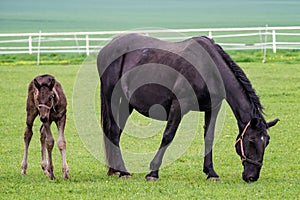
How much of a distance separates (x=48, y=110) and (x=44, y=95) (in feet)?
0.67

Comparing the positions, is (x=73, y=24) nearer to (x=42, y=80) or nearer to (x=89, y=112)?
(x=89, y=112)

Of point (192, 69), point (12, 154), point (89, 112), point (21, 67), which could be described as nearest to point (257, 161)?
point (192, 69)

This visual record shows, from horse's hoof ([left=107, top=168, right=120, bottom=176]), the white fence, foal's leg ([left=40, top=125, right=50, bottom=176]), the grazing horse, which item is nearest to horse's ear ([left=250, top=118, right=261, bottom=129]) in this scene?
horse's hoof ([left=107, top=168, right=120, bottom=176])

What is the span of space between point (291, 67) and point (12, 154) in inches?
614

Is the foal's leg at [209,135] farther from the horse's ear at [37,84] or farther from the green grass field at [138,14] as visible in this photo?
the green grass field at [138,14]

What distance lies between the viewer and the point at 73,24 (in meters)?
68.4

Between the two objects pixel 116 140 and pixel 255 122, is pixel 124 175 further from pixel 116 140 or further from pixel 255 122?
pixel 255 122

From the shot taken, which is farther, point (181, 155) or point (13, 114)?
point (13, 114)

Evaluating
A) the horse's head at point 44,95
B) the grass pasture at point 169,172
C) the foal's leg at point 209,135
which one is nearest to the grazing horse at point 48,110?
the horse's head at point 44,95

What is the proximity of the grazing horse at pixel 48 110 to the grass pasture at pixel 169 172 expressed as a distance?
262mm

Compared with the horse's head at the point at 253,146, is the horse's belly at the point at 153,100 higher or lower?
higher

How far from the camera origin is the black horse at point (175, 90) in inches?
346

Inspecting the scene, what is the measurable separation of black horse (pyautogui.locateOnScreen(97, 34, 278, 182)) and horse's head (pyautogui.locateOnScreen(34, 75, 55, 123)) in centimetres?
157

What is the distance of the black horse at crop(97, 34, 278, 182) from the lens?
28.8 ft
